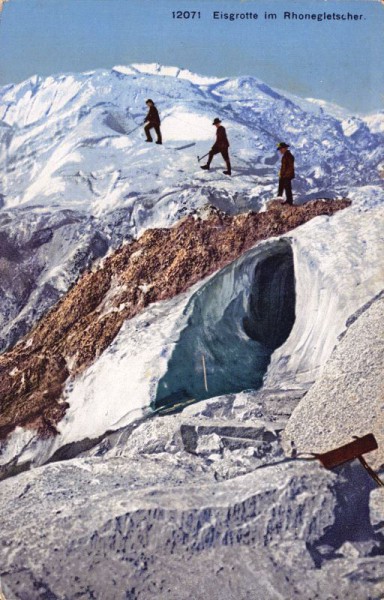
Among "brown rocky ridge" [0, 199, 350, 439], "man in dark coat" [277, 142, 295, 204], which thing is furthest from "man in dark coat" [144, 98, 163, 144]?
"man in dark coat" [277, 142, 295, 204]

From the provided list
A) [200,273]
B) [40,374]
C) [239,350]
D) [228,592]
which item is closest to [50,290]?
[40,374]

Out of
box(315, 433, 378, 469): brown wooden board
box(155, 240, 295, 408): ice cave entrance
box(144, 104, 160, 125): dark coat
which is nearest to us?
box(315, 433, 378, 469): brown wooden board

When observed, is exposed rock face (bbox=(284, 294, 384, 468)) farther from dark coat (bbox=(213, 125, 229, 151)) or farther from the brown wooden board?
dark coat (bbox=(213, 125, 229, 151))

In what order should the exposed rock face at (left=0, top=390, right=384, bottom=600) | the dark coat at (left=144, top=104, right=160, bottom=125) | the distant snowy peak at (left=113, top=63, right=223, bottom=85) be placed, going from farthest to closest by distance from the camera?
the dark coat at (left=144, top=104, right=160, bottom=125) < the distant snowy peak at (left=113, top=63, right=223, bottom=85) < the exposed rock face at (left=0, top=390, right=384, bottom=600)

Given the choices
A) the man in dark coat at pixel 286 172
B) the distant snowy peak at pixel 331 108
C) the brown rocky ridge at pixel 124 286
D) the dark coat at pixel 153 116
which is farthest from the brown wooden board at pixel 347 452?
the dark coat at pixel 153 116

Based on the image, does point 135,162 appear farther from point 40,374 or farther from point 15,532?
point 15,532

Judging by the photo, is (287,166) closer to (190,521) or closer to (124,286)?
(124,286)
